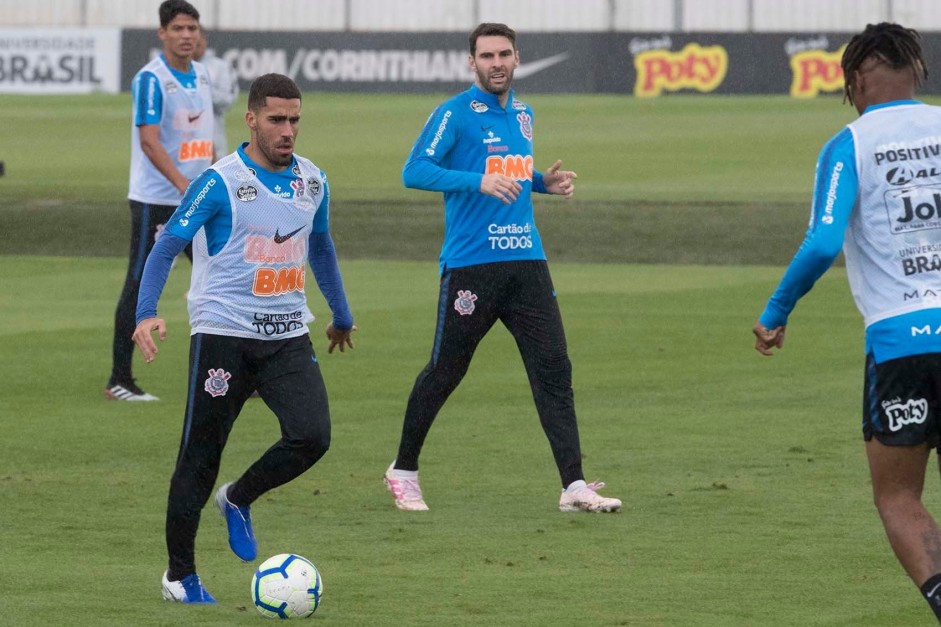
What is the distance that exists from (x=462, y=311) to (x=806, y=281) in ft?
10.0

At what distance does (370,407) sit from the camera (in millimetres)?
11633

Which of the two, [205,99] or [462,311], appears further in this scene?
[205,99]

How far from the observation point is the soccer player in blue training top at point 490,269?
8680mm

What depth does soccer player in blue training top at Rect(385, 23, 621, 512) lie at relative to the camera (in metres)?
8.68

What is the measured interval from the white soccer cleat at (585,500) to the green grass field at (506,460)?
8cm

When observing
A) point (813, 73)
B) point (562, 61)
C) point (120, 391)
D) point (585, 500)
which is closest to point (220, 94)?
point (120, 391)

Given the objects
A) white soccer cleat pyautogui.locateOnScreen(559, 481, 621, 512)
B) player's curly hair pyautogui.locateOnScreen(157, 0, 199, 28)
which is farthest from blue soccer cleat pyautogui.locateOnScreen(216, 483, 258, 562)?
player's curly hair pyautogui.locateOnScreen(157, 0, 199, 28)

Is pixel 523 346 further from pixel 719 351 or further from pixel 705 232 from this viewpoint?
pixel 705 232

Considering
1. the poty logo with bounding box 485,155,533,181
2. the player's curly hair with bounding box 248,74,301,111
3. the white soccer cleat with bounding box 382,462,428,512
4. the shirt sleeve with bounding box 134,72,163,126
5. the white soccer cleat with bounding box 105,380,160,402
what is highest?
the player's curly hair with bounding box 248,74,301,111

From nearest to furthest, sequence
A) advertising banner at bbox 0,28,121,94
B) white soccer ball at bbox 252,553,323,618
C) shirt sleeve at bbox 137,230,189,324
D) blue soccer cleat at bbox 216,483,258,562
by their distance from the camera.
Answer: white soccer ball at bbox 252,553,323,618 → shirt sleeve at bbox 137,230,189,324 → blue soccer cleat at bbox 216,483,258,562 → advertising banner at bbox 0,28,121,94

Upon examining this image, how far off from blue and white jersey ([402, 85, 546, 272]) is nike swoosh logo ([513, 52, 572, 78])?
39525 millimetres

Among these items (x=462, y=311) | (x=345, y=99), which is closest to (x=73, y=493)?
(x=462, y=311)

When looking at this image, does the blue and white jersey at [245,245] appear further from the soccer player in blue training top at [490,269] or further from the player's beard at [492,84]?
the player's beard at [492,84]

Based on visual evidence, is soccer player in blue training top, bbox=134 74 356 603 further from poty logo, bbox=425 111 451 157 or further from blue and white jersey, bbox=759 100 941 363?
blue and white jersey, bbox=759 100 941 363
